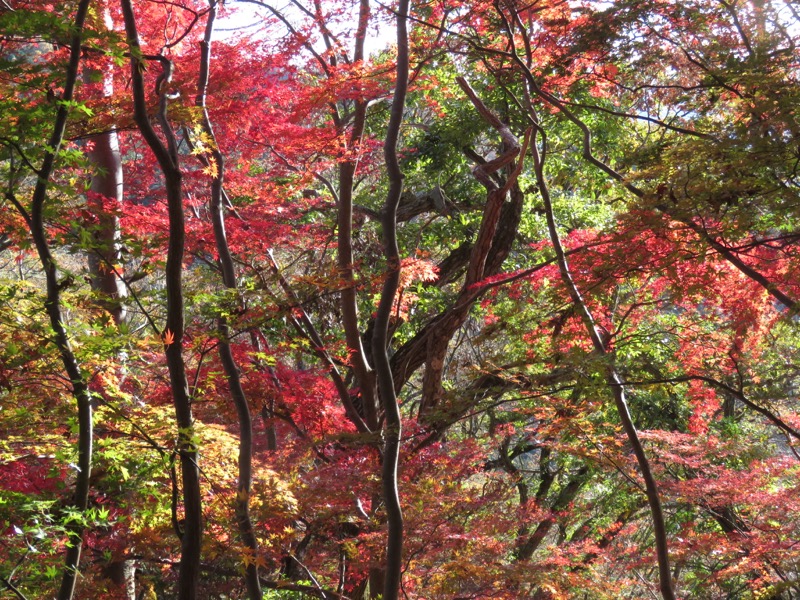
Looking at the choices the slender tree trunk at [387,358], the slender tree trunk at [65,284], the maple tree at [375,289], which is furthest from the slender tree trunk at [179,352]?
the slender tree trunk at [387,358]

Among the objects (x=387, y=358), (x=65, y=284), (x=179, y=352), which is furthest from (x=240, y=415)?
(x=65, y=284)

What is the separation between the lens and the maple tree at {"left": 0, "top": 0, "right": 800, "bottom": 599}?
9.91ft

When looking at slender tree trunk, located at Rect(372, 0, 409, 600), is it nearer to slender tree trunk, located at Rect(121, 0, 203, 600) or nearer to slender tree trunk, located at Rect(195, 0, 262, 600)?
slender tree trunk, located at Rect(195, 0, 262, 600)

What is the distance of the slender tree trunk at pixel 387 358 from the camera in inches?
144

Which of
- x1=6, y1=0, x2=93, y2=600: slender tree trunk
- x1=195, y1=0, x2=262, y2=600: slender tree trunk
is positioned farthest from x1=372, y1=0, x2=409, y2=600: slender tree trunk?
x1=6, y1=0, x2=93, y2=600: slender tree trunk

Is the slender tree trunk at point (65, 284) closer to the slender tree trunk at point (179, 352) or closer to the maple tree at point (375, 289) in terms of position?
the maple tree at point (375, 289)

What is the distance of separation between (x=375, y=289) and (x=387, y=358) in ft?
11.3

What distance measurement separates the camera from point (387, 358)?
3.84m

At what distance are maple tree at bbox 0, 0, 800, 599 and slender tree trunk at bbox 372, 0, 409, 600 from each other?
2 cm

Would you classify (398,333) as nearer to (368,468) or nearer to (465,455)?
(465,455)

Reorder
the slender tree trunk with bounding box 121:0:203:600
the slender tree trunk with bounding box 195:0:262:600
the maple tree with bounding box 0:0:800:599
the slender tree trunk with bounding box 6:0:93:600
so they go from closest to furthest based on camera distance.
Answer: the slender tree trunk with bounding box 6:0:93:600 → the slender tree trunk with bounding box 121:0:203:600 → the maple tree with bounding box 0:0:800:599 → the slender tree trunk with bounding box 195:0:262:600

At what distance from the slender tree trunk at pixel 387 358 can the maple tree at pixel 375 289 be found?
16 millimetres

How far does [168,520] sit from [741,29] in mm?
4792

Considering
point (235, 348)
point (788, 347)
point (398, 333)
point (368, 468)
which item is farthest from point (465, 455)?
point (788, 347)
